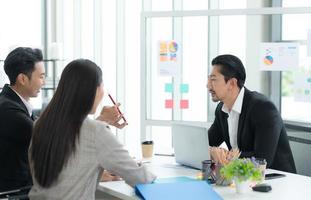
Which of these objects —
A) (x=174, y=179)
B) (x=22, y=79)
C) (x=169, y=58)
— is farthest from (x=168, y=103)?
(x=174, y=179)

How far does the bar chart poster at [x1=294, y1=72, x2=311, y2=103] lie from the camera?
324 cm

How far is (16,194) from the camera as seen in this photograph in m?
2.22

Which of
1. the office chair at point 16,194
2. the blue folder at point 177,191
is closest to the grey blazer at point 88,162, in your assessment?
the blue folder at point 177,191

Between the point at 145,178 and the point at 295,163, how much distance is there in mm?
1174

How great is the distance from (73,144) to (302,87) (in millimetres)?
1997

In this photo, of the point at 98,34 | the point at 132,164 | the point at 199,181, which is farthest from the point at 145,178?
the point at 98,34

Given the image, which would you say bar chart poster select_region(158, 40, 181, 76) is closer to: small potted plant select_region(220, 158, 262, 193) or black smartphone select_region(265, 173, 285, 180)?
black smartphone select_region(265, 173, 285, 180)

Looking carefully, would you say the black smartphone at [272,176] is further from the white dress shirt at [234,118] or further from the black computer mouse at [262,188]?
the white dress shirt at [234,118]

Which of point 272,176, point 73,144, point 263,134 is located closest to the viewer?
point 73,144

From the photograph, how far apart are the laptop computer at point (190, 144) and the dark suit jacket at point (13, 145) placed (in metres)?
0.80

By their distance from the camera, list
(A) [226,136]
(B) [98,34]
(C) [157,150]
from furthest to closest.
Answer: (B) [98,34]
(C) [157,150]
(A) [226,136]

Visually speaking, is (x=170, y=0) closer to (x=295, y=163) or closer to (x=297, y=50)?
(x=297, y=50)

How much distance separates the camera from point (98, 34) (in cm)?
Answer: 458

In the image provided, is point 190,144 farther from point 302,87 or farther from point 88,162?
point 302,87
